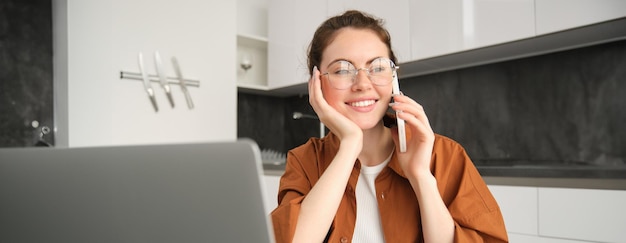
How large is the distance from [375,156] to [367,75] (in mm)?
223

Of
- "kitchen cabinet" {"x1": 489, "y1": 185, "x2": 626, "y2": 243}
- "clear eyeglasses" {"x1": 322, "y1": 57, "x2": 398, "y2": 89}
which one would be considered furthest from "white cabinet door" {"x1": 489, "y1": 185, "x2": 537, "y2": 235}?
"clear eyeglasses" {"x1": 322, "y1": 57, "x2": 398, "y2": 89}

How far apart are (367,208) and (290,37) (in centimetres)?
191

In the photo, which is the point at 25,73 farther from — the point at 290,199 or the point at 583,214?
the point at 583,214

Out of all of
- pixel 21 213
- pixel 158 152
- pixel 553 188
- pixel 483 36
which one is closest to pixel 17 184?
pixel 21 213

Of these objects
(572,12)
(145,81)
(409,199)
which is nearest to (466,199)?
(409,199)

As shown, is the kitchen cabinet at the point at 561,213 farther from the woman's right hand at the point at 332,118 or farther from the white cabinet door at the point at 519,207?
the woman's right hand at the point at 332,118

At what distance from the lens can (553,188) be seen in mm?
1444

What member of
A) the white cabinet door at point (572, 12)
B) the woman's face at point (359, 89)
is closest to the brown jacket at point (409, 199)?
the woman's face at point (359, 89)

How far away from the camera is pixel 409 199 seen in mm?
A: 1011

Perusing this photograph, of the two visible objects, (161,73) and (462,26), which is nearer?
(462,26)

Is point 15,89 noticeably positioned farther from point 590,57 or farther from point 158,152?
point 590,57

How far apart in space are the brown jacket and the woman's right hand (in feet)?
0.51

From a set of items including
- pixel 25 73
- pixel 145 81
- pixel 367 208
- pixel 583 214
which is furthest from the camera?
pixel 145 81

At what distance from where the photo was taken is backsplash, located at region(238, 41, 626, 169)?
182 centimetres
